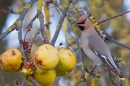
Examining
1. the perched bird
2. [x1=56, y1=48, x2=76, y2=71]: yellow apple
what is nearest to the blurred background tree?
the perched bird

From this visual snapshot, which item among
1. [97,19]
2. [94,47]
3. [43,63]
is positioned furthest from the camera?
[97,19]

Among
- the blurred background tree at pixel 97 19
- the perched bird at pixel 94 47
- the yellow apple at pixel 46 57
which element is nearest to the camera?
the yellow apple at pixel 46 57

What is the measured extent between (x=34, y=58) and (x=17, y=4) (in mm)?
2643

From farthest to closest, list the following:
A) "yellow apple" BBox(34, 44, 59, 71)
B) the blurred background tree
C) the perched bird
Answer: the blurred background tree
the perched bird
"yellow apple" BBox(34, 44, 59, 71)

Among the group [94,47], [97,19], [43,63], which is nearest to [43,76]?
[43,63]

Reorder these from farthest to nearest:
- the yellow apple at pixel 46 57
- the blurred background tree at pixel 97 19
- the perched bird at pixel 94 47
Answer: the blurred background tree at pixel 97 19, the perched bird at pixel 94 47, the yellow apple at pixel 46 57

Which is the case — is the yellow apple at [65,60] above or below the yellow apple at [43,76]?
above

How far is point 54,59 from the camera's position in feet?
4.62

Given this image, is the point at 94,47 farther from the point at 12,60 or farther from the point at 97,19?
the point at 97,19

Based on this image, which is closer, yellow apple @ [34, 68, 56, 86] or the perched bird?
yellow apple @ [34, 68, 56, 86]

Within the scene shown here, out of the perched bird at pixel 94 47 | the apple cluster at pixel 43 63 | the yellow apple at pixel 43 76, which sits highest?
the perched bird at pixel 94 47

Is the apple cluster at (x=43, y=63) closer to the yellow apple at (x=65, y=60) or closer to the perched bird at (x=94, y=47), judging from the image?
the yellow apple at (x=65, y=60)

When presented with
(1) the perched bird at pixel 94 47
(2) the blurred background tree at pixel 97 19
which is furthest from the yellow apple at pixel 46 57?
(2) the blurred background tree at pixel 97 19

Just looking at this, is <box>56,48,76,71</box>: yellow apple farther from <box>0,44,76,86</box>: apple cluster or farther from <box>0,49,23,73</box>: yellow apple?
<box>0,49,23,73</box>: yellow apple
